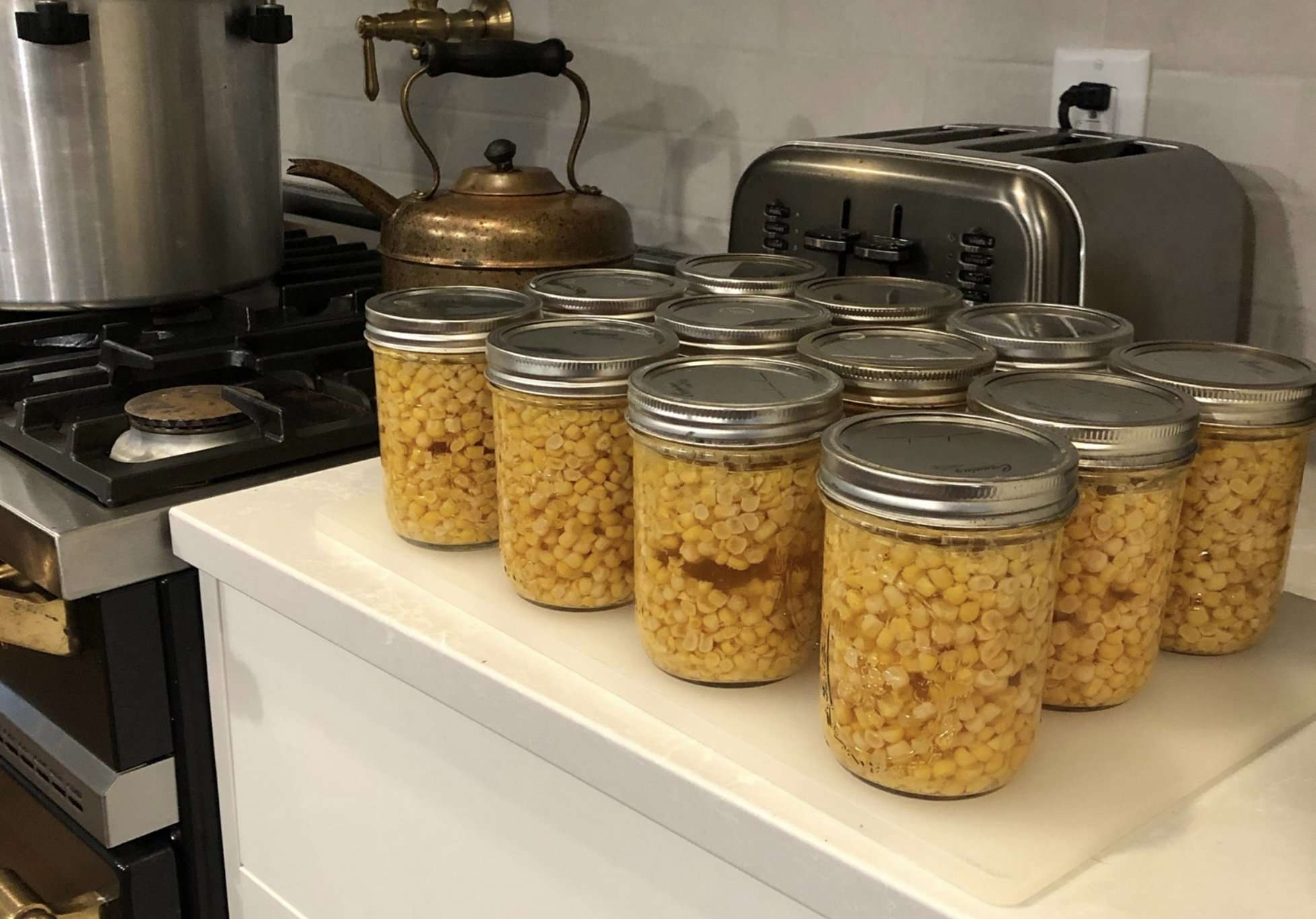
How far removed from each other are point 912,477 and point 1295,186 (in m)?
0.63

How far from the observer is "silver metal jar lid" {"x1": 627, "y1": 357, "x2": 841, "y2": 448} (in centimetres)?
57

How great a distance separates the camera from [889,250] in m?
0.94

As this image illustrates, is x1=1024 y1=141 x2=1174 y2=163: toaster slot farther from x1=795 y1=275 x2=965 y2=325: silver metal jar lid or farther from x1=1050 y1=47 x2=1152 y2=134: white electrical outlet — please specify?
x1=795 y1=275 x2=965 y2=325: silver metal jar lid

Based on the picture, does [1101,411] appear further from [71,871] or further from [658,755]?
[71,871]

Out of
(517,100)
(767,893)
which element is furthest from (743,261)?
(517,100)

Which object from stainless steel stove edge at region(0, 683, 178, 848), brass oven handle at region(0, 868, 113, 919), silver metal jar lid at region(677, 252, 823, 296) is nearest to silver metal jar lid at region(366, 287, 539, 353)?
silver metal jar lid at region(677, 252, 823, 296)

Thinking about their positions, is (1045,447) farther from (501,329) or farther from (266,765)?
(266,765)

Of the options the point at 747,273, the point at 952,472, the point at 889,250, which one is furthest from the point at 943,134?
the point at 952,472

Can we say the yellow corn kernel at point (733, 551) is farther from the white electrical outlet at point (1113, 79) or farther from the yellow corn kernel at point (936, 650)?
the white electrical outlet at point (1113, 79)

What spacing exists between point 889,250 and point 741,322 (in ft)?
0.85

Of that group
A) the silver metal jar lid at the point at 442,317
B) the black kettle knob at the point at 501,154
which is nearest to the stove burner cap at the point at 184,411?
the silver metal jar lid at the point at 442,317

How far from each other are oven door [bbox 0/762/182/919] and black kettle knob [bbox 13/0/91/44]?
1.81 ft

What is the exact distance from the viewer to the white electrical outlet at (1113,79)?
1035 mm

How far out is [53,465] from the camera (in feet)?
2.85
